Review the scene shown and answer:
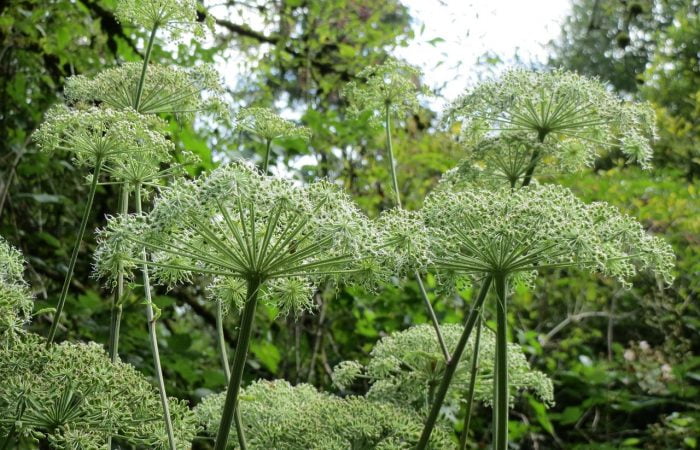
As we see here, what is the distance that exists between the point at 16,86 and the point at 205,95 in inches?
118

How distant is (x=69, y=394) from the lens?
2035 mm

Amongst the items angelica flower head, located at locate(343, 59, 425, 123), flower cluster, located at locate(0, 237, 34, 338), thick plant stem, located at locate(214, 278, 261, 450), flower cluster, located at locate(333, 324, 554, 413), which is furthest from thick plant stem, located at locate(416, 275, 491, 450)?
angelica flower head, located at locate(343, 59, 425, 123)

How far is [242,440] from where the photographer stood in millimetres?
2268

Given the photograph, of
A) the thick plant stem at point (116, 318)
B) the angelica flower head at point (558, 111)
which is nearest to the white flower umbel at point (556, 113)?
the angelica flower head at point (558, 111)

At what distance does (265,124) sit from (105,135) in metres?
0.70

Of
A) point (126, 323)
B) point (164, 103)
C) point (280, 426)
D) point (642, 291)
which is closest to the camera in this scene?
point (280, 426)

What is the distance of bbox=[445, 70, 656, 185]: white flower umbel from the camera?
299 cm

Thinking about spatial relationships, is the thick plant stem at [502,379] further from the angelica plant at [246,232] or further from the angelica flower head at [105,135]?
the angelica flower head at [105,135]

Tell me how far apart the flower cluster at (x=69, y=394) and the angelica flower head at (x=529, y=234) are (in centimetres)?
90

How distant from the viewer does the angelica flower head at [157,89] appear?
2898 millimetres

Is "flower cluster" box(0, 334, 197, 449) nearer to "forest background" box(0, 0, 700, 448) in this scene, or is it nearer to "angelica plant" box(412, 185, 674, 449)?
"angelica plant" box(412, 185, 674, 449)

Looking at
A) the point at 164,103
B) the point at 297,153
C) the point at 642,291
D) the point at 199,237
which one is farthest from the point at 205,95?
the point at 642,291

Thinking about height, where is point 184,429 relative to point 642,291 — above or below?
below

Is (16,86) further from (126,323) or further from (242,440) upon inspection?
(242,440)
